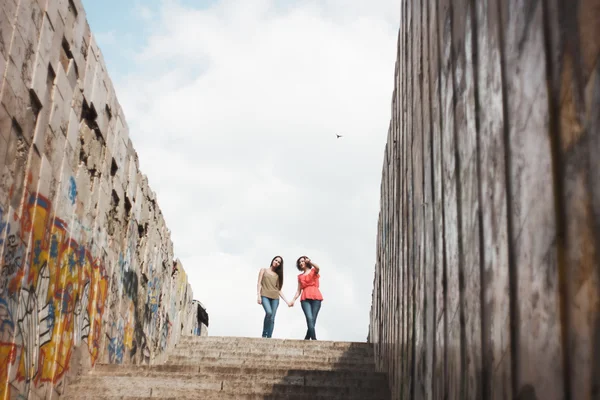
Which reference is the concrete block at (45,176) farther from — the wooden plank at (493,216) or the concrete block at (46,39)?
the wooden plank at (493,216)

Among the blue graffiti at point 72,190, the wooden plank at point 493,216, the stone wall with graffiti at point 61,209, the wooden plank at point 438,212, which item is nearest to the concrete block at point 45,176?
the stone wall with graffiti at point 61,209

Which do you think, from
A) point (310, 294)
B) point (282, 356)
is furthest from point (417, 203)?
point (310, 294)

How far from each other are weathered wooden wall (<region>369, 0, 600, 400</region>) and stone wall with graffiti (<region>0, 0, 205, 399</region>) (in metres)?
2.91

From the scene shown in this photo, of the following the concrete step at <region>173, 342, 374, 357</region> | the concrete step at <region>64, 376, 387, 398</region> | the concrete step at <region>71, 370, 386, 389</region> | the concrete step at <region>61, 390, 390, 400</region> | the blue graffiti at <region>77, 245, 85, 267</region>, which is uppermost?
the blue graffiti at <region>77, 245, 85, 267</region>

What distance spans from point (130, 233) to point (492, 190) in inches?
271

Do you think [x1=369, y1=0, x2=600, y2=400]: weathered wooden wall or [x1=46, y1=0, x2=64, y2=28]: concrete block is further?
[x1=46, y1=0, x2=64, y2=28]: concrete block

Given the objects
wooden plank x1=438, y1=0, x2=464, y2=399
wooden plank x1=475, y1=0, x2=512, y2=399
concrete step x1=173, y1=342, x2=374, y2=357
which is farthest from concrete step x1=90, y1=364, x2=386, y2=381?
wooden plank x1=475, y1=0, x2=512, y2=399

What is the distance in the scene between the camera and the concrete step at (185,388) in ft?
21.9

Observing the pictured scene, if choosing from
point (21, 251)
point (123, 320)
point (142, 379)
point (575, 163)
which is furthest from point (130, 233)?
point (575, 163)

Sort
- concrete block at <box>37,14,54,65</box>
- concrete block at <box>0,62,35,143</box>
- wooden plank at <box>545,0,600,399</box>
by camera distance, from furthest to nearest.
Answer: concrete block at <box>37,14,54,65</box> < concrete block at <box>0,62,35,143</box> < wooden plank at <box>545,0,600,399</box>

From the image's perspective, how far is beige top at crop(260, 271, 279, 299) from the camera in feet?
40.0

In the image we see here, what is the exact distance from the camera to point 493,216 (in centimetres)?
300

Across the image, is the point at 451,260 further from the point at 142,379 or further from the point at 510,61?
the point at 142,379

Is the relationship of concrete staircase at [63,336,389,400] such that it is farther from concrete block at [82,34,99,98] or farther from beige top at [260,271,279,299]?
beige top at [260,271,279,299]
